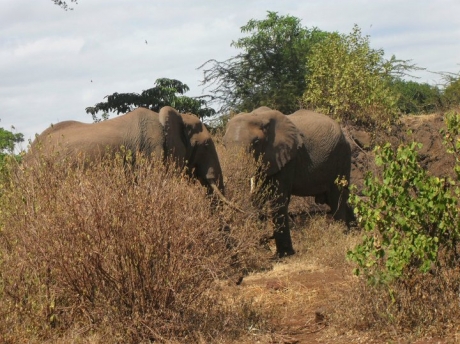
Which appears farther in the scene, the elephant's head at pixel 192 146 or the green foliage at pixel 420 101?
the green foliage at pixel 420 101

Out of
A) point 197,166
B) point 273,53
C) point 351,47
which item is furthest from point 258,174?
point 273,53

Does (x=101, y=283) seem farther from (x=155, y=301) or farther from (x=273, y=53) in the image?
(x=273, y=53)

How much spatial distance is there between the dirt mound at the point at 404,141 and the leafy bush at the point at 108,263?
10.6 meters

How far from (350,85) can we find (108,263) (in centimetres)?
1262

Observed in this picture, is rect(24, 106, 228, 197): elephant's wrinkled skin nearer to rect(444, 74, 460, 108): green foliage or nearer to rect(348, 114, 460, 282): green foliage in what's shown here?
rect(348, 114, 460, 282): green foliage

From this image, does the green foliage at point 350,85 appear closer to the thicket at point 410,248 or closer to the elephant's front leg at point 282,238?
the elephant's front leg at point 282,238

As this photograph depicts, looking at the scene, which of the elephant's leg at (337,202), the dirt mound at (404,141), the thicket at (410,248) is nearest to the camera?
the thicket at (410,248)

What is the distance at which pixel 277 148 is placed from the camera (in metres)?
14.1

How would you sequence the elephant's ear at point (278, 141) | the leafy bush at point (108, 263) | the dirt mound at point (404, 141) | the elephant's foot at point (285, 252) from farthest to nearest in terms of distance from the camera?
the dirt mound at point (404, 141) → the elephant's ear at point (278, 141) → the elephant's foot at point (285, 252) → the leafy bush at point (108, 263)

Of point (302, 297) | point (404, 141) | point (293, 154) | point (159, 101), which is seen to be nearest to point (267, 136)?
point (293, 154)

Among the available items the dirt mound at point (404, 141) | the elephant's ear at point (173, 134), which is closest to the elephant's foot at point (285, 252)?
the elephant's ear at point (173, 134)

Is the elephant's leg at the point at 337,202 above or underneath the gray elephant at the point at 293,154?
underneath

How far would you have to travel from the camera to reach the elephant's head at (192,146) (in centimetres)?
1240

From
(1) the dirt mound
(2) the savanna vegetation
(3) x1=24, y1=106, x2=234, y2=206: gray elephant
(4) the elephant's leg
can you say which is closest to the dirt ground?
(2) the savanna vegetation
